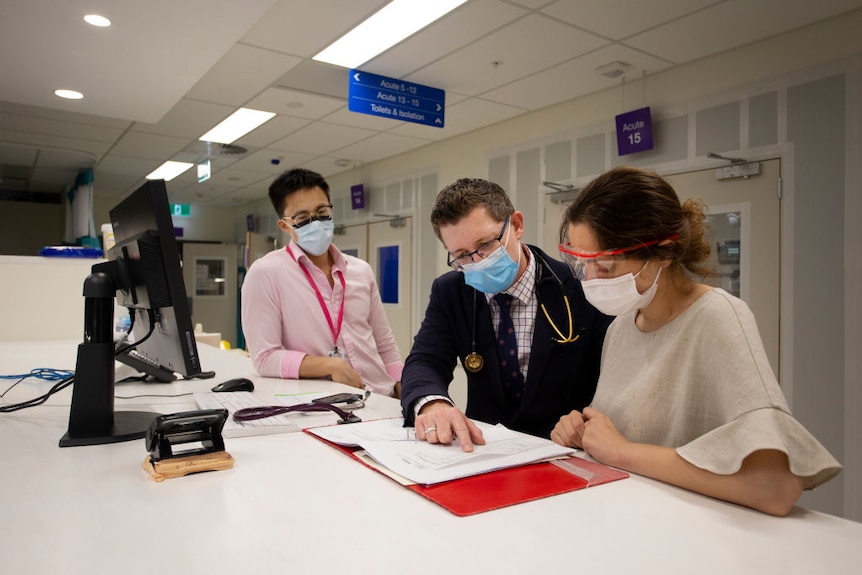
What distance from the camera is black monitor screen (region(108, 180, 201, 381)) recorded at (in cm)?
117

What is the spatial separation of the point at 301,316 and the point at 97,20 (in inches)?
77.5

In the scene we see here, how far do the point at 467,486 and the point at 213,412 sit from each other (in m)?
→ 0.52

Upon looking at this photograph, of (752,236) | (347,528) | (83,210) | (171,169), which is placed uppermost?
(171,169)

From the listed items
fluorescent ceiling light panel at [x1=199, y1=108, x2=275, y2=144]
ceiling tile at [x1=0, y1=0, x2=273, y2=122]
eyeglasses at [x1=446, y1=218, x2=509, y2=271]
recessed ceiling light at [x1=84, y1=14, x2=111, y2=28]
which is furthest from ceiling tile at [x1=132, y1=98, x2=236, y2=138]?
eyeglasses at [x1=446, y1=218, x2=509, y2=271]

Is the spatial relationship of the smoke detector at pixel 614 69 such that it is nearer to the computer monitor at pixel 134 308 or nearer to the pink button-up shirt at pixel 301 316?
the pink button-up shirt at pixel 301 316

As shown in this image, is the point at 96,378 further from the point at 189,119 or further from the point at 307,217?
the point at 189,119

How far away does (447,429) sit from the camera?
1.16 m

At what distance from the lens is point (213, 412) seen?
3.64ft

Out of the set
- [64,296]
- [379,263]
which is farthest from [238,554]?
[379,263]

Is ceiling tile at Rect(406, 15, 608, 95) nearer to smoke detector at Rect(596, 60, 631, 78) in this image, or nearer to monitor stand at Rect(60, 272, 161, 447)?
smoke detector at Rect(596, 60, 631, 78)

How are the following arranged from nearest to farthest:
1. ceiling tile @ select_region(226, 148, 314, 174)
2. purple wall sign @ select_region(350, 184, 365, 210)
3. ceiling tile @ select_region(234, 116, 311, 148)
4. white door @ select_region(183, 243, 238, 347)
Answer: ceiling tile @ select_region(234, 116, 311, 148) → ceiling tile @ select_region(226, 148, 314, 174) → purple wall sign @ select_region(350, 184, 365, 210) → white door @ select_region(183, 243, 238, 347)

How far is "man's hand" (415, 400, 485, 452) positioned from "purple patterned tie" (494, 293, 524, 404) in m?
0.46

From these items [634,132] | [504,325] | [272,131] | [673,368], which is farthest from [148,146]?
[673,368]

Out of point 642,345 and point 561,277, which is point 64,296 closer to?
point 561,277
